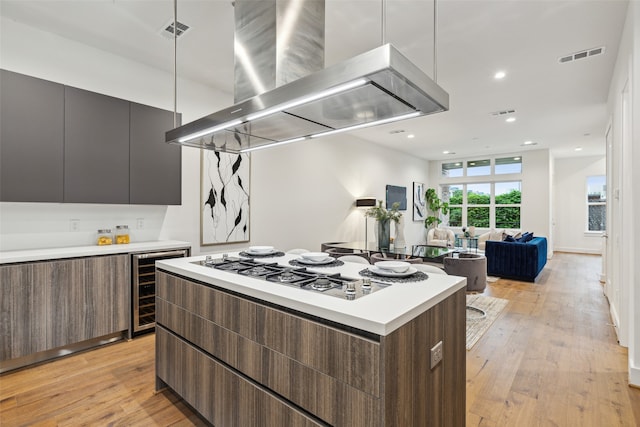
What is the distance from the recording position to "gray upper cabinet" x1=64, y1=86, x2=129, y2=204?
2.78 metres

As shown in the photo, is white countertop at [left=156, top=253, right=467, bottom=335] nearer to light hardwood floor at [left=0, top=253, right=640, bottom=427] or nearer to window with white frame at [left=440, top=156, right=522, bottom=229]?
light hardwood floor at [left=0, top=253, right=640, bottom=427]

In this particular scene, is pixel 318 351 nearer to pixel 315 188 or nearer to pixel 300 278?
pixel 300 278

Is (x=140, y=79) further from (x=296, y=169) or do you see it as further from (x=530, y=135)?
(x=530, y=135)

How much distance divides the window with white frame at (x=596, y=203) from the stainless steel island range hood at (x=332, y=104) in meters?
10.5

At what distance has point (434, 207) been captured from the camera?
9.52m

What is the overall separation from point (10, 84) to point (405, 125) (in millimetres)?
5437

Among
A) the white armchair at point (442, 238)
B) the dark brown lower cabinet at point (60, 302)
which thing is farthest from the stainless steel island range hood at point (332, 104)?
the white armchair at point (442, 238)

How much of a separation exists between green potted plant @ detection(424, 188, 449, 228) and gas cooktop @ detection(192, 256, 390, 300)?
8251 mm

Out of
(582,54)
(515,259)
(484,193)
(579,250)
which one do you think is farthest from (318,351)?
(579,250)

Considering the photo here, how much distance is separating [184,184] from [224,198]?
1.79 ft

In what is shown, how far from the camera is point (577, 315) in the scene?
3838 millimetres

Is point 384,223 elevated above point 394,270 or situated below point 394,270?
above

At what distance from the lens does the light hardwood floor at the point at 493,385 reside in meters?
1.97

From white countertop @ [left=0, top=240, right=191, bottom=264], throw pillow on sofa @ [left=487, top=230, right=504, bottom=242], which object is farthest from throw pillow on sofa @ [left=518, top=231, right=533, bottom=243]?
white countertop @ [left=0, top=240, right=191, bottom=264]
